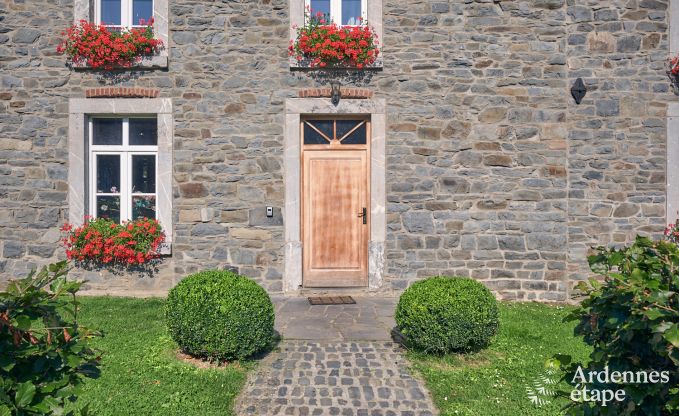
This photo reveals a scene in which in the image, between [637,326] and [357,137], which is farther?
[357,137]

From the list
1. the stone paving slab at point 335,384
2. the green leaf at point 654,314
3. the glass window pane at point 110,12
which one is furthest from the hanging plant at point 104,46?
the green leaf at point 654,314

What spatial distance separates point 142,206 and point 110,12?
117 inches

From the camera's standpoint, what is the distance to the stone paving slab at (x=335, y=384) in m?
3.10

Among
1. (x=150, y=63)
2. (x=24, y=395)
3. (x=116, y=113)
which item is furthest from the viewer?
(x=116, y=113)

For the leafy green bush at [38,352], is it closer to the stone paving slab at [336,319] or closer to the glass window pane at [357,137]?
the stone paving slab at [336,319]

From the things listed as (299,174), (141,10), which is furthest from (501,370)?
(141,10)

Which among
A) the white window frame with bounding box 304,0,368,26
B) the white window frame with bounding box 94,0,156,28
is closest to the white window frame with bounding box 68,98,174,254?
the white window frame with bounding box 94,0,156,28

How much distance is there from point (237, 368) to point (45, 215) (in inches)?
177

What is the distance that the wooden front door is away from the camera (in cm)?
661

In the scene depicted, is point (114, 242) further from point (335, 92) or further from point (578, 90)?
point (578, 90)

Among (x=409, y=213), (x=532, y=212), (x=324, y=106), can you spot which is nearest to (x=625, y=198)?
(x=532, y=212)

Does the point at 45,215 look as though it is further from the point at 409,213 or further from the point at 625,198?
the point at 625,198

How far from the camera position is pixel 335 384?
3.46 meters

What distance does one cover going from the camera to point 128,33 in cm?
630
